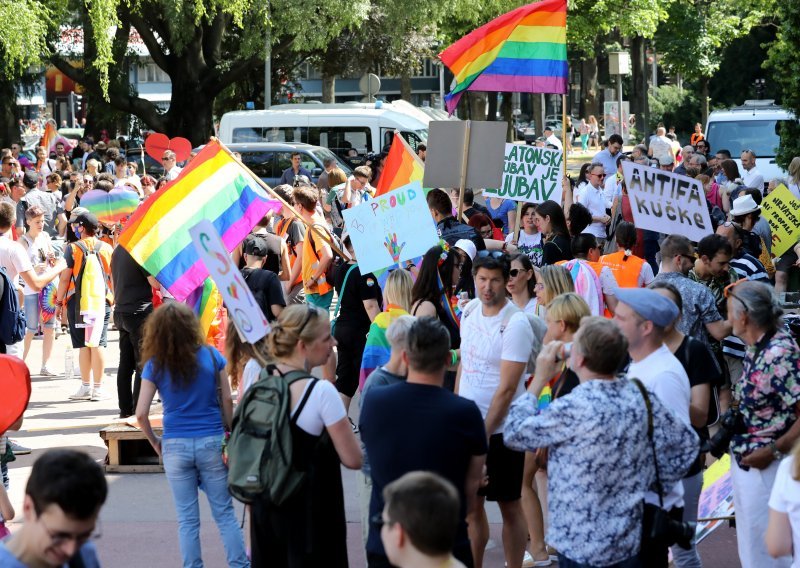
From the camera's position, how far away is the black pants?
978 centimetres

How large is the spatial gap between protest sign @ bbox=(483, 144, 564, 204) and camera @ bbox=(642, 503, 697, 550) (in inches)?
274

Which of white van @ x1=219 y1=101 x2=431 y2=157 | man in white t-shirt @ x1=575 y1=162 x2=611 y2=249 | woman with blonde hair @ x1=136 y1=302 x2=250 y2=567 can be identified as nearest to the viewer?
woman with blonde hair @ x1=136 y1=302 x2=250 y2=567

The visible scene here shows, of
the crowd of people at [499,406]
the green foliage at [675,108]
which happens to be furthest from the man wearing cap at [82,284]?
the green foliage at [675,108]

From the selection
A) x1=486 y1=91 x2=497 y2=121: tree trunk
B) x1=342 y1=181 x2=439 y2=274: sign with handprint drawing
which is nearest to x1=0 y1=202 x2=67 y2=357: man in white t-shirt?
x1=342 y1=181 x2=439 y2=274: sign with handprint drawing

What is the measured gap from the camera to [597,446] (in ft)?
14.5

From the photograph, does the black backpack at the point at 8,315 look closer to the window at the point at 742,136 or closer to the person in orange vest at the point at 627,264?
the person in orange vest at the point at 627,264

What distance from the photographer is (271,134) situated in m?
26.8

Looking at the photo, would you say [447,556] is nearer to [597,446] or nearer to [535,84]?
[597,446]

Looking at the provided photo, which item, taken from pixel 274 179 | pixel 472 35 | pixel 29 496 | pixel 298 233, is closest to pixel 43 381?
pixel 298 233

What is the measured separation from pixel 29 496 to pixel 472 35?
955 centimetres

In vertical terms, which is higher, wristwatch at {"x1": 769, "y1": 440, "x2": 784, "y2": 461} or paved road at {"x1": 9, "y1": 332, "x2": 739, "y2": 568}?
wristwatch at {"x1": 769, "y1": 440, "x2": 784, "y2": 461}

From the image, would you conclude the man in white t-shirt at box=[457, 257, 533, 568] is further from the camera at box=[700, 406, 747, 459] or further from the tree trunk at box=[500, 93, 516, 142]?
the tree trunk at box=[500, 93, 516, 142]

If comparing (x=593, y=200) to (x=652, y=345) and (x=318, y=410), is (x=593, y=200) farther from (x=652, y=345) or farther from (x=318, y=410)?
(x=318, y=410)

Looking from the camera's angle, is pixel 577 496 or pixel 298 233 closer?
pixel 577 496
